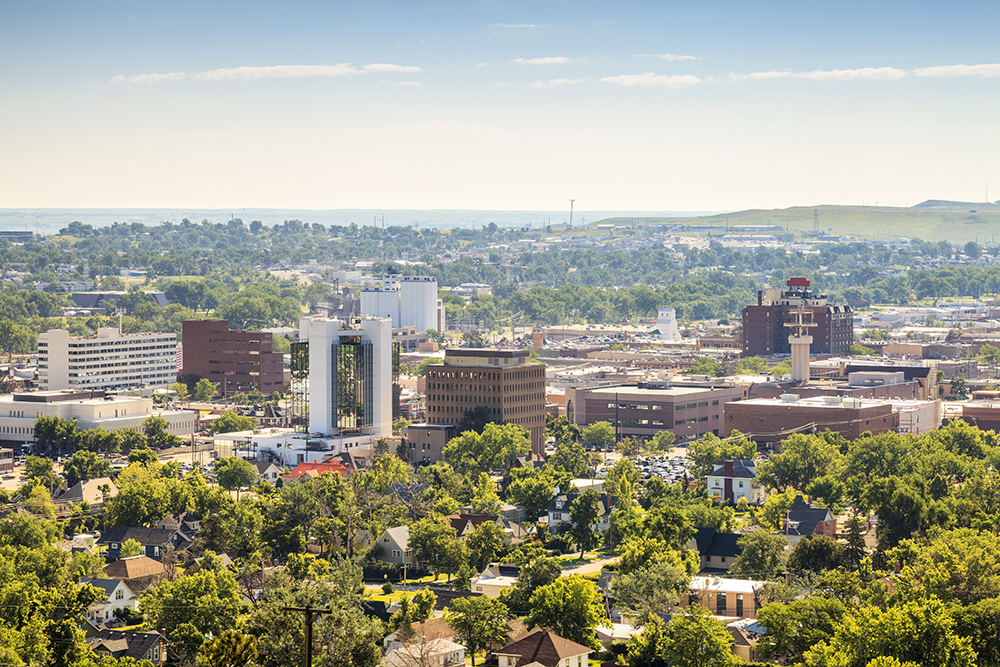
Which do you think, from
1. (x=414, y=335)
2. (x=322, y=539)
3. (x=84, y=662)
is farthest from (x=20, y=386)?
(x=84, y=662)

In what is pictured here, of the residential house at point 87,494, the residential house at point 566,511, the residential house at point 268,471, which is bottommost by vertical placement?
the residential house at point 268,471

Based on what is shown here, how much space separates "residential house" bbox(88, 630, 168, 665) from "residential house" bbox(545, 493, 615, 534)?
22.3m

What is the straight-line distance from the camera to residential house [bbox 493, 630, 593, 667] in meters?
46.3

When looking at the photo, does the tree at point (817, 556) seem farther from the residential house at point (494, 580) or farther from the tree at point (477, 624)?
the tree at point (477, 624)

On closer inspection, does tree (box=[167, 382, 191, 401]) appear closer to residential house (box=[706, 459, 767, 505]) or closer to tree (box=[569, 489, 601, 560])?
residential house (box=[706, 459, 767, 505])

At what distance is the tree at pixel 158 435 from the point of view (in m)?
96.6

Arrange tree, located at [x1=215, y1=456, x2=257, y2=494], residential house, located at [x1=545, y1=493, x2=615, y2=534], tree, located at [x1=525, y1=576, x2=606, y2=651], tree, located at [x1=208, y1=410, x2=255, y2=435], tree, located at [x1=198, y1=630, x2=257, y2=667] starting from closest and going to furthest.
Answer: tree, located at [x1=198, y1=630, x2=257, y2=667], tree, located at [x1=525, y1=576, x2=606, y2=651], residential house, located at [x1=545, y1=493, x2=615, y2=534], tree, located at [x1=215, y1=456, x2=257, y2=494], tree, located at [x1=208, y1=410, x2=255, y2=435]

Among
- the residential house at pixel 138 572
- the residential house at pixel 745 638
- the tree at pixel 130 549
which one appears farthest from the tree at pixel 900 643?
the tree at pixel 130 549

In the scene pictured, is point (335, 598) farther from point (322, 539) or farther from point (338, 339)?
point (338, 339)

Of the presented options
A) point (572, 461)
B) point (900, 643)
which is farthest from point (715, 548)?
point (572, 461)

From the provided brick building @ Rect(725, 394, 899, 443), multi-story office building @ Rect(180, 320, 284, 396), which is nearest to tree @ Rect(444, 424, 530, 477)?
brick building @ Rect(725, 394, 899, 443)

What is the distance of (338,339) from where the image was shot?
94.3 metres

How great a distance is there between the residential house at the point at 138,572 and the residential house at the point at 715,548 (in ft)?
63.4

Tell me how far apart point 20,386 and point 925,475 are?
261 feet
